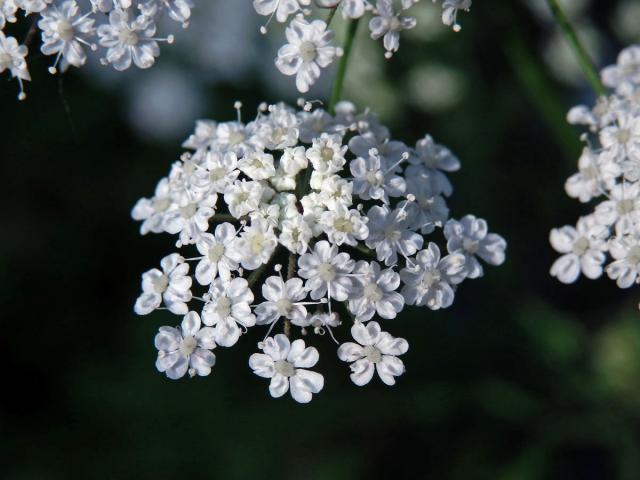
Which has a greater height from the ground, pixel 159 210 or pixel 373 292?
pixel 159 210

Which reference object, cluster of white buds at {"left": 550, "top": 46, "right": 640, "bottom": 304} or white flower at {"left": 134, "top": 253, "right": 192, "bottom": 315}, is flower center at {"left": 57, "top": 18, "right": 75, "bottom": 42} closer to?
white flower at {"left": 134, "top": 253, "right": 192, "bottom": 315}

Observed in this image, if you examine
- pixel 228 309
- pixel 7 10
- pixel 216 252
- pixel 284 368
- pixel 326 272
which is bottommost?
pixel 284 368

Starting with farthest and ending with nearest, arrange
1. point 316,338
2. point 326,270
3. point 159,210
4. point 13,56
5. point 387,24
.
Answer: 1. point 316,338
2. point 159,210
3. point 13,56
4. point 387,24
5. point 326,270

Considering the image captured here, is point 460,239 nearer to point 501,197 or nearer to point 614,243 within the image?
point 614,243

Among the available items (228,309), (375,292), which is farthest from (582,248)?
(228,309)

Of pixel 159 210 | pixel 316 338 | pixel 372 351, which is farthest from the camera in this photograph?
pixel 316 338

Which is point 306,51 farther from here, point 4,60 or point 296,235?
point 4,60

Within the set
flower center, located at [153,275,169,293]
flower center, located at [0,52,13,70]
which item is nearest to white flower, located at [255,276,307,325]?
flower center, located at [153,275,169,293]
